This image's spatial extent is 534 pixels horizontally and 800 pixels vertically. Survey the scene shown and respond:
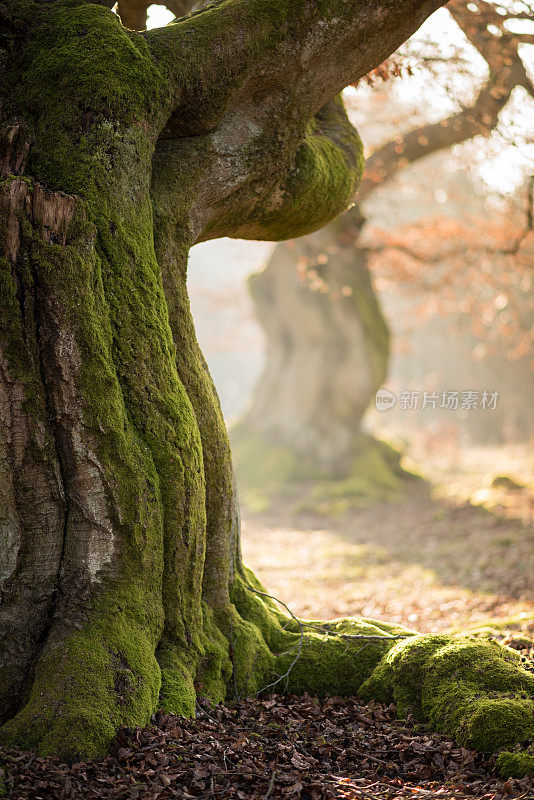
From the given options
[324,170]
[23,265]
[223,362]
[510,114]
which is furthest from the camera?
[223,362]

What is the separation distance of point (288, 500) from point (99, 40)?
42.7ft

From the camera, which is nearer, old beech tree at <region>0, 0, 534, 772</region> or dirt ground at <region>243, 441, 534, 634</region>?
old beech tree at <region>0, 0, 534, 772</region>

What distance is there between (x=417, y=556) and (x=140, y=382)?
8.37 meters

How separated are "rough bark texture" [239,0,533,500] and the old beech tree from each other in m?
9.26

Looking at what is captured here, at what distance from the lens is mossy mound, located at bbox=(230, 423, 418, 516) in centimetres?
1560

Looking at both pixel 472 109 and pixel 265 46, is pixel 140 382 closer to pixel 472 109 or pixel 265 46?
pixel 265 46

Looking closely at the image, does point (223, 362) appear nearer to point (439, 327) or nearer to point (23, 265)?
point (439, 327)

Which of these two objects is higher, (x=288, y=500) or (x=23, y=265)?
(x=23, y=265)

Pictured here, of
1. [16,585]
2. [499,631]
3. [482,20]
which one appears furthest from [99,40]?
[482,20]

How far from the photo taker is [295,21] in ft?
14.6

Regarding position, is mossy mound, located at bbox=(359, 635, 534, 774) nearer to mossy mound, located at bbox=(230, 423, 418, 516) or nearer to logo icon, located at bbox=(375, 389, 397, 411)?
mossy mound, located at bbox=(230, 423, 418, 516)

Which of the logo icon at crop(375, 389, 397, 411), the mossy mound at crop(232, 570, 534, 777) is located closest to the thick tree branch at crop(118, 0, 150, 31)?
the mossy mound at crop(232, 570, 534, 777)

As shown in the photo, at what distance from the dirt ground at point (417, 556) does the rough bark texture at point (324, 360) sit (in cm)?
137

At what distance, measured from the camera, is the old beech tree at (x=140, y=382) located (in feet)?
11.8
